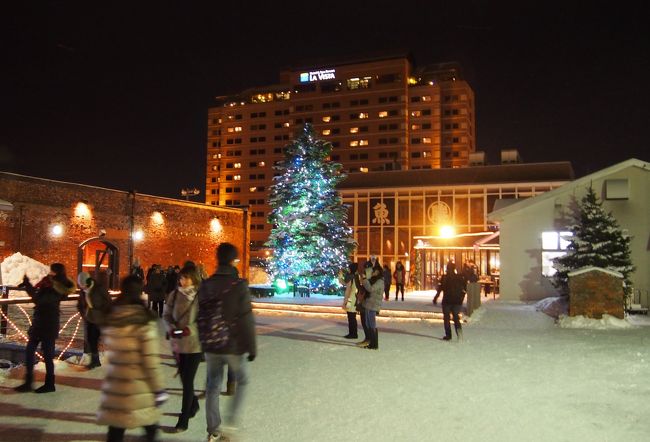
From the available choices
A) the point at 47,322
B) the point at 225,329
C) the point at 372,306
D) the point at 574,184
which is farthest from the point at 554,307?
the point at 225,329

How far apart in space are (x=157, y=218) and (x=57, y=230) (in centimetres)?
607

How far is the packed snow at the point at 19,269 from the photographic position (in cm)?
2348

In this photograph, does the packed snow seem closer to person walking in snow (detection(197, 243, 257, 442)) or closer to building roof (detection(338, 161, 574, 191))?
building roof (detection(338, 161, 574, 191))

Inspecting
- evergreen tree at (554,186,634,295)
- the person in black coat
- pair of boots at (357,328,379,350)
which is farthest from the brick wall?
evergreen tree at (554,186,634,295)

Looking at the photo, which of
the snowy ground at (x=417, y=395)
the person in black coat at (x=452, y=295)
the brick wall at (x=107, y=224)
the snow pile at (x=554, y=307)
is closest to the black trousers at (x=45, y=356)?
the snowy ground at (x=417, y=395)

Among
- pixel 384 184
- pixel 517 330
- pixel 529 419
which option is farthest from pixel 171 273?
pixel 384 184

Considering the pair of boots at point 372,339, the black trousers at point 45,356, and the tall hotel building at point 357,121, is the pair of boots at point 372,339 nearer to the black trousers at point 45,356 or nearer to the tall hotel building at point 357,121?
the black trousers at point 45,356

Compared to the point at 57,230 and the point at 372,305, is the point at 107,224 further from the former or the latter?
the point at 372,305

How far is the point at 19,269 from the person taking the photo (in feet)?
77.8

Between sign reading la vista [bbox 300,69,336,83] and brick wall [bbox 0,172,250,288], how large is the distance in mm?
73222

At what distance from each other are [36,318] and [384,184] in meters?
31.5

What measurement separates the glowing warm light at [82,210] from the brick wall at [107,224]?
0.16 feet

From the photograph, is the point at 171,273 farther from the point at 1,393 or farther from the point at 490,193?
the point at 490,193

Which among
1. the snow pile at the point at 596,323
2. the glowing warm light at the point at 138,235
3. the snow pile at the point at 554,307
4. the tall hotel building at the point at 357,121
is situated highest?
the tall hotel building at the point at 357,121
